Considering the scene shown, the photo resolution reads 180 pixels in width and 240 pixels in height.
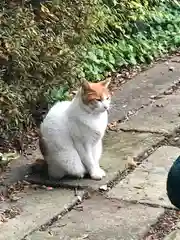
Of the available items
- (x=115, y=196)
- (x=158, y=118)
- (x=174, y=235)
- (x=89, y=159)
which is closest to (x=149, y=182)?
(x=115, y=196)

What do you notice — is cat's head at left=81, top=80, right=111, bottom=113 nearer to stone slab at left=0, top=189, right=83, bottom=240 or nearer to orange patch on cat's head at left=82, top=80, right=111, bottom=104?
orange patch on cat's head at left=82, top=80, right=111, bottom=104

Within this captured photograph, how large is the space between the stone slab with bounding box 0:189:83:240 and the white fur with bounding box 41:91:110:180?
0.67 feet

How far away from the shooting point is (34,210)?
437cm

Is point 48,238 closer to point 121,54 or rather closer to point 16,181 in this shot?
point 16,181

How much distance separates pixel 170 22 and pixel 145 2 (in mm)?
423

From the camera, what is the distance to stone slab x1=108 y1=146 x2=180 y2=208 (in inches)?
177

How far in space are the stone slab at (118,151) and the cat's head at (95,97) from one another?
486 mm

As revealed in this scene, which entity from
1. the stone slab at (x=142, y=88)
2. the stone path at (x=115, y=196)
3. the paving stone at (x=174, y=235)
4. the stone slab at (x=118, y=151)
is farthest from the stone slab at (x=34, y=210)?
the stone slab at (x=142, y=88)

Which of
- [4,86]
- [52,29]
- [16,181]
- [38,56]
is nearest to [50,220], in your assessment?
[16,181]

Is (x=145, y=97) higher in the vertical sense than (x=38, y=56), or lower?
lower

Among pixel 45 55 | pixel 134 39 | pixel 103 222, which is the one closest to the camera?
pixel 103 222

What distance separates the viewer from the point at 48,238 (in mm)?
4000

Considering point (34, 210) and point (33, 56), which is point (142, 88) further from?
point (34, 210)

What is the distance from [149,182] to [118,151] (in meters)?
0.63
